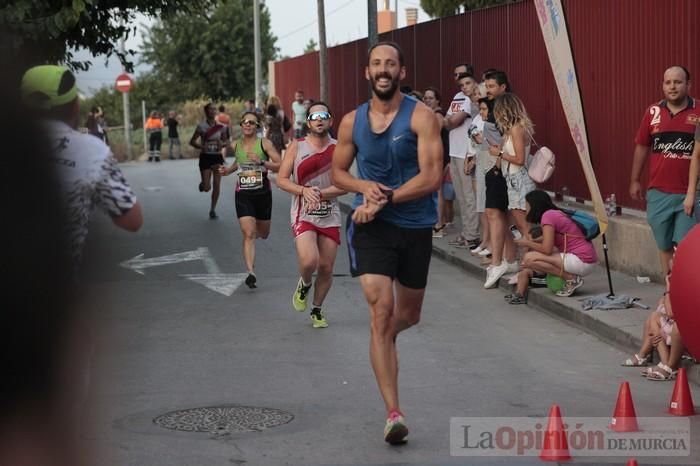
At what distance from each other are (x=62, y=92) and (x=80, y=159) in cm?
25

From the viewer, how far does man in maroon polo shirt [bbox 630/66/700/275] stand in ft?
36.6

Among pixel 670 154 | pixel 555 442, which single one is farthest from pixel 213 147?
pixel 555 442

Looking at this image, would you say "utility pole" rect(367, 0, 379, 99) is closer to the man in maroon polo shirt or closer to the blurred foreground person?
the man in maroon polo shirt

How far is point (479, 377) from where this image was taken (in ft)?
30.6

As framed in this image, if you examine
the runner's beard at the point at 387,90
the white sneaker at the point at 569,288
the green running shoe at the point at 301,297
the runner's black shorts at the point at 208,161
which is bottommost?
the white sneaker at the point at 569,288

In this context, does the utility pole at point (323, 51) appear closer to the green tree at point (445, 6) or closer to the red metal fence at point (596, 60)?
the green tree at point (445, 6)

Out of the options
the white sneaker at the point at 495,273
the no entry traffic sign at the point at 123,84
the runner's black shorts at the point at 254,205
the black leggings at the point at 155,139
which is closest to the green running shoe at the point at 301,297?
the runner's black shorts at the point at 254,205

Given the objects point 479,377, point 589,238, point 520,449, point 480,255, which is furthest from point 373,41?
point 520,449

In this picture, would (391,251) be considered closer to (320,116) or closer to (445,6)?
(320,116)

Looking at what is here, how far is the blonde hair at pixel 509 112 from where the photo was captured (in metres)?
13.2

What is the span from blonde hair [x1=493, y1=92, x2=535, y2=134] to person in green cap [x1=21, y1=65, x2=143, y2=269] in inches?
327

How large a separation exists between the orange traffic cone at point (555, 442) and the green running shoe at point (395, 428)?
0.77m

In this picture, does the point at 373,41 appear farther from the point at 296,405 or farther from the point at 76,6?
the point at 296,405

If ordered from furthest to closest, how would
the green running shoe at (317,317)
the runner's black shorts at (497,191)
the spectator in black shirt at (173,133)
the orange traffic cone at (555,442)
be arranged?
1. the spectator in black shirt at (173,133)
2. the runner's black shorts at (497,191)
3. the green running shoe at (317,317)
4. the orange traffic cone at (555,442)
